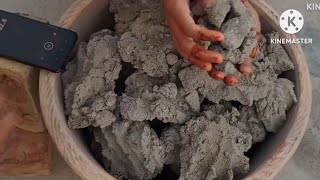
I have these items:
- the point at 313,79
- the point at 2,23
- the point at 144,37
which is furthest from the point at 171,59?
the point at 313,79

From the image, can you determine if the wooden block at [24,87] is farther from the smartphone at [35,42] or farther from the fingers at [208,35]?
the fingers at [208,35]

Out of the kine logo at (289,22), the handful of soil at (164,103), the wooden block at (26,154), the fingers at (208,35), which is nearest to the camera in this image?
the fingers at (208,35)

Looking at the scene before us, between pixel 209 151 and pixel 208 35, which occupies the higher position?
pixel 208 35

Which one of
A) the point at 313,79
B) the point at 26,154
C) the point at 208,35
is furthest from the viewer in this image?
the point at 313,79

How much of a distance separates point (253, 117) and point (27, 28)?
41 cm

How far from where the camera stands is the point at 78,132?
96 centimetres

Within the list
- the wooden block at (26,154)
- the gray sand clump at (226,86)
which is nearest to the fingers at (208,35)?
the gray sand clump at (226,86)

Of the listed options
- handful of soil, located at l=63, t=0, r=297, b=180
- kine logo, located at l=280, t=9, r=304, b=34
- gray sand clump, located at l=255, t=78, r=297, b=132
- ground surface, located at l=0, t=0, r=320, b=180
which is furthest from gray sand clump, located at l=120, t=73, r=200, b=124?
ground surface, located at l=0, t=0, r=320, b=180

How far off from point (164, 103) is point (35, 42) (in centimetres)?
25

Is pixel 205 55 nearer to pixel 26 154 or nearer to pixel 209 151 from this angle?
pixel 209 151

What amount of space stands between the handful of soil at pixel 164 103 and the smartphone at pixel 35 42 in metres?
0.03

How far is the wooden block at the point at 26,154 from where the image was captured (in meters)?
1.15

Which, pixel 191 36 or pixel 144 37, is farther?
pixel 144 37

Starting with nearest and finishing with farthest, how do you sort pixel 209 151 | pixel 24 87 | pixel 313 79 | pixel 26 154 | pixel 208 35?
pixel 208 35
pixel 209 151
pixel 24 87
pixel 26 154
pixel 313 79
